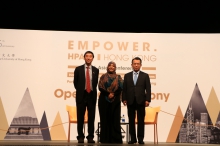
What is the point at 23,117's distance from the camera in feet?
21.6

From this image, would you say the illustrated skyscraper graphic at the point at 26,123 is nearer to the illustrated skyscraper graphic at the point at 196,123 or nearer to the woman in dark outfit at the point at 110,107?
the woman in dark outfit at the point at 110,107

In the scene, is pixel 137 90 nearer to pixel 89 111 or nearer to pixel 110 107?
pixel 110 107

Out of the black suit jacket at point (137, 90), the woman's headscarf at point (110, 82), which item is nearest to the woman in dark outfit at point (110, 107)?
the woman's headscarf at point (110, 82)

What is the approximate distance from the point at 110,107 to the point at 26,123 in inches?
106

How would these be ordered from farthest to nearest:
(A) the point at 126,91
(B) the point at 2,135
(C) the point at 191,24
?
(C) the point at 191,24 < (B) the point at 2,135 < (A) the point at 126,91

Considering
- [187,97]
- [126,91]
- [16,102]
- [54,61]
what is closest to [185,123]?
[187,97]

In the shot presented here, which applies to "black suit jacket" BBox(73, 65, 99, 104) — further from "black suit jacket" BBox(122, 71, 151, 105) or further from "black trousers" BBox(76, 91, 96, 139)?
"black suit jacket" BBox(122, 71, 151, 105)

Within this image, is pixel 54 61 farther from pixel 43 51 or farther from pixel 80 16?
pixel 80 16

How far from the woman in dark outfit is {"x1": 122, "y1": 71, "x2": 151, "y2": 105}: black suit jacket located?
5.0 inches

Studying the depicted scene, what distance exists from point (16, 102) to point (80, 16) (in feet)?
7.51

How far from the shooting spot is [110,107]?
15.2 feet

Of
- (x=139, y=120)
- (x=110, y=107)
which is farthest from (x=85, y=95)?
(x=139, y=120)

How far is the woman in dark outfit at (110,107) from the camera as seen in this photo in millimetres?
4590

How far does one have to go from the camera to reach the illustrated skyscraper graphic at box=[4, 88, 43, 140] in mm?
6555
